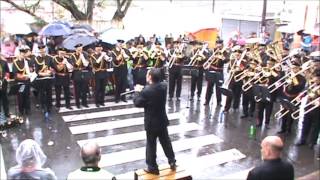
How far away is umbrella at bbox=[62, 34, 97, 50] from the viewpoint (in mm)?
14601

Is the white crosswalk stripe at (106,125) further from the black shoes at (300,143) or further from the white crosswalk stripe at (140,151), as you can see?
the black shoes at (300,143)

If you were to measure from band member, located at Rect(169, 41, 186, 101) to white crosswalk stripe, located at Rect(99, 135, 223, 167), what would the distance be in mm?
4350

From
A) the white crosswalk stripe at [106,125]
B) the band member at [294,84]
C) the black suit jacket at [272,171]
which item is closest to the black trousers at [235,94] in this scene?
the white crosswalk stripe at [106,125]

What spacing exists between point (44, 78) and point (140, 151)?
442 cm

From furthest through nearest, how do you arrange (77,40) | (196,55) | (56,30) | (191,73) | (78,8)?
(78,8) → (56,30) → (196,55) → (77,40) → (191,73)

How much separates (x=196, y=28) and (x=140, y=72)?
17.6 ft

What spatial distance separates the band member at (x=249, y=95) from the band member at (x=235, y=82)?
0.30 m

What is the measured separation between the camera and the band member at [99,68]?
1379 centimetres

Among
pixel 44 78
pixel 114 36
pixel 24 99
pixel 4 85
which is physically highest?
pixel 114 36

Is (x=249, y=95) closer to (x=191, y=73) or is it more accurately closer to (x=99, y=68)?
(x=191, y=73)

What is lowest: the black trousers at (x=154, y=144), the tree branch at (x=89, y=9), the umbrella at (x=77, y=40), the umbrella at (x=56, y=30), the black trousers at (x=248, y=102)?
the black trousers at (x=248, y=102)

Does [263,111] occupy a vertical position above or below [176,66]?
below

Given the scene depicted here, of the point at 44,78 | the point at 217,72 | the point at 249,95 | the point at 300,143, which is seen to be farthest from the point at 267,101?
the point at 44,78

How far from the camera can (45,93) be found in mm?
13164
